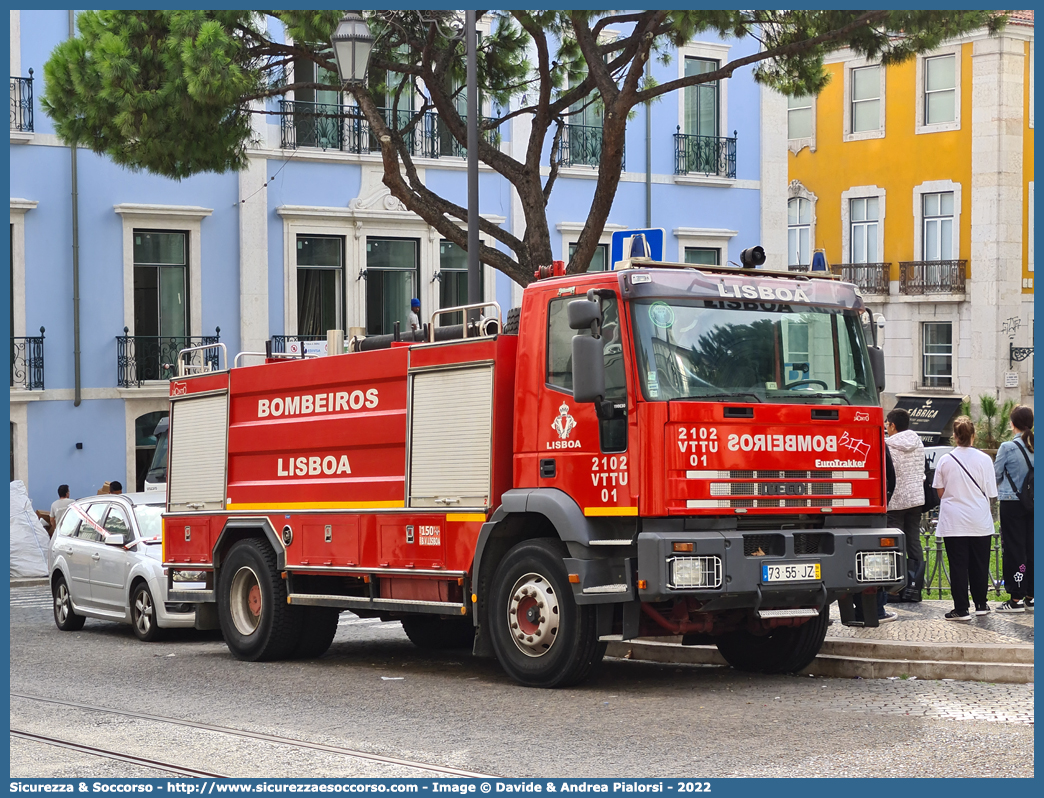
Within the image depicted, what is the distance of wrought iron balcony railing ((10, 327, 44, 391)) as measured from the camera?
2723 centimetres

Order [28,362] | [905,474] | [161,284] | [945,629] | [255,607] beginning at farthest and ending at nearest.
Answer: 1. [161,284]
2. [28,362]
3. [255,607]
4. [905,474]
5. [945,629]

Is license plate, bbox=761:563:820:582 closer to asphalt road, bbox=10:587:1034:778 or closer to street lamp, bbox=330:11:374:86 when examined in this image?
asphalt road, bbox=10:587:1034:778

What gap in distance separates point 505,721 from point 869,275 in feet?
123

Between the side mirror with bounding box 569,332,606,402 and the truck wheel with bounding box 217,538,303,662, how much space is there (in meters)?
4.34

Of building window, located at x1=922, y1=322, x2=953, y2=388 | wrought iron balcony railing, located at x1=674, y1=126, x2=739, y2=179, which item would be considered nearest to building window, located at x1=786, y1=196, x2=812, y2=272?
building window, located at x1=922, y1=322, x2=953, y2=388

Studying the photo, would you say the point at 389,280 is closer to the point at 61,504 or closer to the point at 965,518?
the point at 61,504

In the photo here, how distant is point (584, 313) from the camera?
10.6 m

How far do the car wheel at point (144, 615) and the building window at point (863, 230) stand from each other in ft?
108

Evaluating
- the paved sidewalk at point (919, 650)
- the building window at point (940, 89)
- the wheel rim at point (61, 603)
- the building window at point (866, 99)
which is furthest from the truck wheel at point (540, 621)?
the building window at point (866, 99)

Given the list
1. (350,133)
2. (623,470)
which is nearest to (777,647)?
(623,470)

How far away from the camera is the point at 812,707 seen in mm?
10008

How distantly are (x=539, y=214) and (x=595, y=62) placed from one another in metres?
1.71

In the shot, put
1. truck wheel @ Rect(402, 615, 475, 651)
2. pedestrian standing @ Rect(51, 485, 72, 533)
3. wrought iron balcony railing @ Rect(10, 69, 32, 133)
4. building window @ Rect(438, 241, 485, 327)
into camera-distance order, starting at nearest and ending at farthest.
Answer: truck wheel @ Rect(402, 615, 475, 651) < pedestrian standing @ Rect(51, 485, 72, 533) < wrought iron balcony railing @ Rect(10, 69, 32, 133) < building window @ Rect(438, 241, 485, 327)

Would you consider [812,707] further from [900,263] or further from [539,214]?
[900,263]
